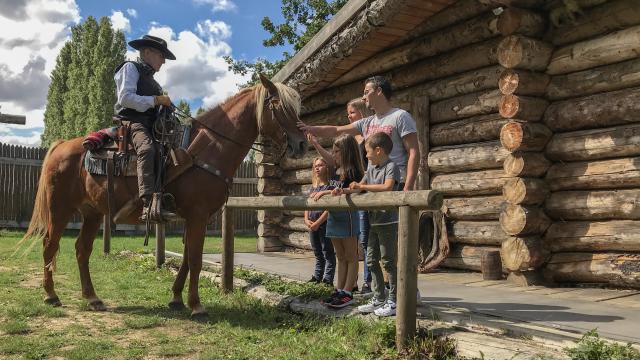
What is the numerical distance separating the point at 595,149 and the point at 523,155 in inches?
30.7

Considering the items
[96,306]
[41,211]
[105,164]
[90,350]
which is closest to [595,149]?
[105,164]

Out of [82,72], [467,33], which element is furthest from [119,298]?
[82,72]

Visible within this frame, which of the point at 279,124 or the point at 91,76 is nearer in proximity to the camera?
the point at 279,124

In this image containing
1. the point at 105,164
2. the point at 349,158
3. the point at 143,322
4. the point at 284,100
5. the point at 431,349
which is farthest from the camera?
the point at 105,164

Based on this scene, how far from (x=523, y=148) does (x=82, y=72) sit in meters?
30.6

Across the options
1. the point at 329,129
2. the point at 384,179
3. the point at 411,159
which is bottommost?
the point at 384,179

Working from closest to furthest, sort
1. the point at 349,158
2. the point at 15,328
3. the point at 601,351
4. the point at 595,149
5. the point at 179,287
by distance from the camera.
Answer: the point at 601,351 < the point at 15,328 < the point at 349,158 < the point at 179,287 < the point at 595,149

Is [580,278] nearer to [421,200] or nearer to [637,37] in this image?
[637,37]

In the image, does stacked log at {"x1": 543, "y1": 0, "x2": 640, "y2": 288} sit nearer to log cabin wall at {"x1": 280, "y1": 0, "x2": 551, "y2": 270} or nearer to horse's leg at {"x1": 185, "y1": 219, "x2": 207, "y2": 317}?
log cabin wall at {"x1": 280, "y1": 0, "x2": 551, "y2": 270}

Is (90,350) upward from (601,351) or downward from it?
downward

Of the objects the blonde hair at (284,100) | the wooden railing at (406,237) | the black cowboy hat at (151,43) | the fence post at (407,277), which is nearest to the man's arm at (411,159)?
the wooden railing at (406,237)

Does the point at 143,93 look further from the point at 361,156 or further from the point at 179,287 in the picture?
the point at 361,156

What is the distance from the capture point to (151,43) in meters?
5.79

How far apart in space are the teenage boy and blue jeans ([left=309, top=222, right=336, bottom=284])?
5.42 feet
